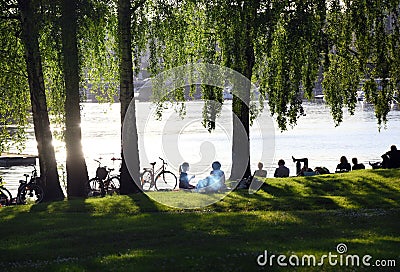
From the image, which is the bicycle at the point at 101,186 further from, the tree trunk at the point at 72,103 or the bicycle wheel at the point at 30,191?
the bicycle wheel at the point at 30,191

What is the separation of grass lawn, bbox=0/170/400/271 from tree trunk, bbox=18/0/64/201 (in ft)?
10.2

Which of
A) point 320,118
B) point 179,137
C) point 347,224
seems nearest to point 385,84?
point 347,224

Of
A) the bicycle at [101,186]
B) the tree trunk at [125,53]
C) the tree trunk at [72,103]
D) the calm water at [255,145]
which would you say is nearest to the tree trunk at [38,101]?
the tree trunk at [72,103]

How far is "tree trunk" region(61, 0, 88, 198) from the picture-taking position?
2078cm

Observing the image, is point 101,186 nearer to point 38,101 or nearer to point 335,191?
point 38,101

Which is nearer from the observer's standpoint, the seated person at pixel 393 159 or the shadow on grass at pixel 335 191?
the shadow on grass at pixel 335 191

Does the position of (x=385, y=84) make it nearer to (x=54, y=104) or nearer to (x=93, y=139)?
(x=54, y=104)

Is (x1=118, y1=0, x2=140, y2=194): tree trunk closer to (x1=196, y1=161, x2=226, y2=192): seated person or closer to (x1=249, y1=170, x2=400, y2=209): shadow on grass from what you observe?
(x1=196, y1=161, x2=226, y2=192): seated person

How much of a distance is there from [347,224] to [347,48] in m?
10.4

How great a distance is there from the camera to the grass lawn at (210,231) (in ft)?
39.1

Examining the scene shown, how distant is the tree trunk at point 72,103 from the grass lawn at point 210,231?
2950 millimetres

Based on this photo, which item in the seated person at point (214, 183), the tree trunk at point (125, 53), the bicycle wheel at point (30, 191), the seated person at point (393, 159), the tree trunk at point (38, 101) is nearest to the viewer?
the tree trunk at point (38, 101)

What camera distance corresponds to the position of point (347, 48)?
24078mm

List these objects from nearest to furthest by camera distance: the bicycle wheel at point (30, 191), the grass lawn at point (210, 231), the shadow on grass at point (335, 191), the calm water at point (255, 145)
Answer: the grass lawn at point (210, 231)
the shadow on grass at point (335, 191)
the bicycle wheel at point (30, 191)
the calm water at point (255, 145)
